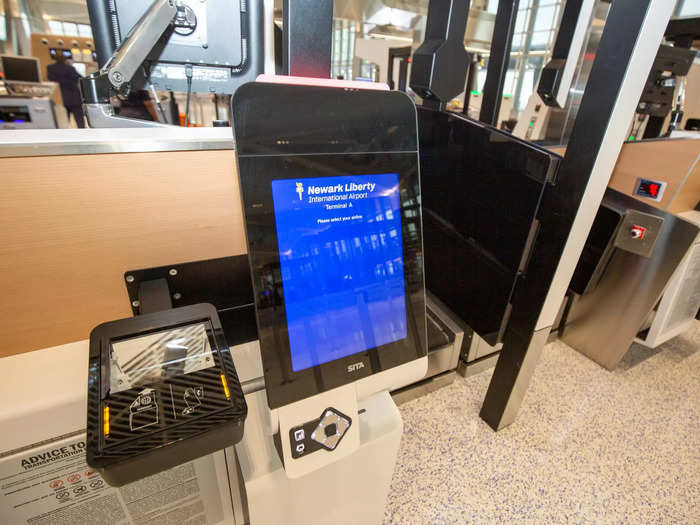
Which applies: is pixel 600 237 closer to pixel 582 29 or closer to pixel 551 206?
pixel 551 206

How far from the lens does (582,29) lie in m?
1.71

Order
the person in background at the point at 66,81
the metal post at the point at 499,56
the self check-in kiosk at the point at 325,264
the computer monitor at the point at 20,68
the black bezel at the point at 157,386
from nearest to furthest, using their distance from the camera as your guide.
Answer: the black bezel at the point at 157,386 → the self check-in kiosk at the point at 325,264 → the metal post at the point at 499,56 → the computer monitor at the point at 20,68 → the person in background at the point at 66,81

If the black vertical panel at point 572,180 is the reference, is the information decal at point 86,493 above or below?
below

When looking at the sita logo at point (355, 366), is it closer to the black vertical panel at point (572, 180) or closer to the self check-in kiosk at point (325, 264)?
A: the self check-in kiosk at point (325, 264)

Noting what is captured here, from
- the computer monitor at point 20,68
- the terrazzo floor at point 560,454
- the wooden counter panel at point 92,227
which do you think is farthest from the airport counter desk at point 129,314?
the computer monitor at point 20,68

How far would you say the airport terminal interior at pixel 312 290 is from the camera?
501 mm

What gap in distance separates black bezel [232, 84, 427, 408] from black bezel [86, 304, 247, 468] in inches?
2.8

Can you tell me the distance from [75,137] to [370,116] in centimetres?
54

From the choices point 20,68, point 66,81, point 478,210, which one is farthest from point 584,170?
point 20,68

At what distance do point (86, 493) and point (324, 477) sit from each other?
0.45 metres

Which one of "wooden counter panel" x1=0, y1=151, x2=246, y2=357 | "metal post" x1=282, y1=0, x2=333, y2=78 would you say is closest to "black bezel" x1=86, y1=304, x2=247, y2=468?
"wooden counter panel" x1=0, y1=151, x2=246, y2=357

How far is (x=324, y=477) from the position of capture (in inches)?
24.6

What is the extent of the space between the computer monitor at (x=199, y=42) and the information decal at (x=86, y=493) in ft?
3.15

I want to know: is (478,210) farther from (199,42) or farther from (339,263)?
(199,42)
